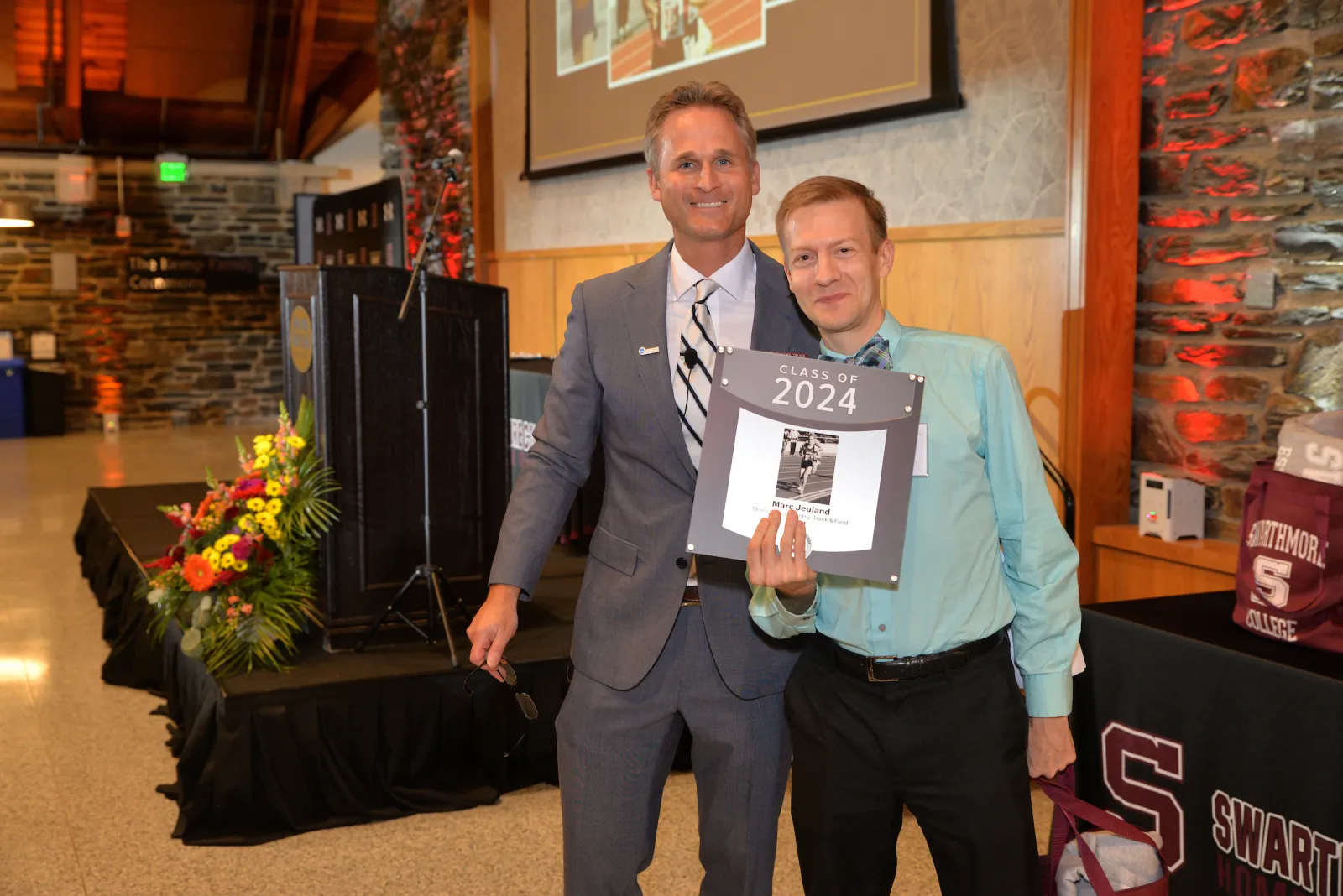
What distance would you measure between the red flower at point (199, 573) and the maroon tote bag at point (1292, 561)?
2685 mm

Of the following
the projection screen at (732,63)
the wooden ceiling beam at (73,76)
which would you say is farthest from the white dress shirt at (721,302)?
the wooden ceiling beam at (73,76)

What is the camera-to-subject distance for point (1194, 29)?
3422 millimetres

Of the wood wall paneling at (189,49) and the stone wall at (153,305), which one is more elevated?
the wood wall paneling at (189,49)

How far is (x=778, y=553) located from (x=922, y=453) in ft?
0.82

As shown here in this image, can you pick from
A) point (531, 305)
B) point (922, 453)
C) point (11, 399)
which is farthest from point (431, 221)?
point (11, 399)

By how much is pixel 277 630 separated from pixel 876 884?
2.31 meters

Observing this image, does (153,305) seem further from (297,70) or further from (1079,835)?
(1079,835)

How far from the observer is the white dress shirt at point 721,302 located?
1.91m

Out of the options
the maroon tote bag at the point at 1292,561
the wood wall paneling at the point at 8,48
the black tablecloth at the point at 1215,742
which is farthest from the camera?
the wood wall paneling at the point at 8,48

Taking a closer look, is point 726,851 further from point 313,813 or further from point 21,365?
point 21,365

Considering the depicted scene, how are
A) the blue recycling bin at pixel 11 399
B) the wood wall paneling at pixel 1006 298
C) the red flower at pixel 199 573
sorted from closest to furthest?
the red flower at pixel 199 573 < the wood wall paneling at pixel 1006 298 < the blue recycling bin at pixel 11 399

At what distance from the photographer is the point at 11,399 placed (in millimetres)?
13117

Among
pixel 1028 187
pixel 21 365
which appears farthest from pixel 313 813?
pixel 21 365

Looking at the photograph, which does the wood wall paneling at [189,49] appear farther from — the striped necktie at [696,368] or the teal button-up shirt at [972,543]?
the teal button-up shirt at [972,543]
